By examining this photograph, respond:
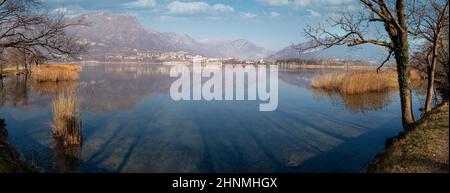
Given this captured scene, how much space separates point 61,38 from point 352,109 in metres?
15.7

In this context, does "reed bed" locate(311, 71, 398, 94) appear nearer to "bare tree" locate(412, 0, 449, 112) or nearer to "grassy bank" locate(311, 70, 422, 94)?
"grassy bank" locate(311, 70, 422, 94)

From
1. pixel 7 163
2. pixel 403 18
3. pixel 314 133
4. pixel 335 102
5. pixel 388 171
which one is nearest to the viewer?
pixel 388 171

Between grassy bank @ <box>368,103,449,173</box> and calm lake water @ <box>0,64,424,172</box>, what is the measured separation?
1705mm

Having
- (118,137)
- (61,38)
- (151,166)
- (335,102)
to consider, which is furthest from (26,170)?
(335,102)

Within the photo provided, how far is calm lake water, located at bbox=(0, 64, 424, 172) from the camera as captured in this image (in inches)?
428

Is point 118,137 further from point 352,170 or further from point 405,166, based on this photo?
point 405,166

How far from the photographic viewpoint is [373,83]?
3183 cm

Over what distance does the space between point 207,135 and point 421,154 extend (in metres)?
8.43

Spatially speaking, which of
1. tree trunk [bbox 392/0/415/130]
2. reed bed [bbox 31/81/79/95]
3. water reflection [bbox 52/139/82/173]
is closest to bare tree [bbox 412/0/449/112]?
tree trunk [bbox 392/0/415/130]

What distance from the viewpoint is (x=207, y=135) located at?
48.9ft

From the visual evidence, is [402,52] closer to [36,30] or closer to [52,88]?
[36,30]

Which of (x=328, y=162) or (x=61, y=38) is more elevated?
(x=61, y=38)

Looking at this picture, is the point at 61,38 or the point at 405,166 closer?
the point at 405,166

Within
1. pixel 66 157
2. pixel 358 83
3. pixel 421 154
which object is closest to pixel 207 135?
pixel 66 157
